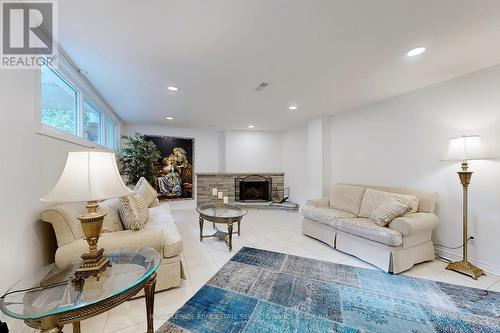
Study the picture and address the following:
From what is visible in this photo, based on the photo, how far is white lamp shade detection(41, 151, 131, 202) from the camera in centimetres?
119

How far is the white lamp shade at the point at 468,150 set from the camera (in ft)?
7.58

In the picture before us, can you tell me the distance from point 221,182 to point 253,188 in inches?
39.6

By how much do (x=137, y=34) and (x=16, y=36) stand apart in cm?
81

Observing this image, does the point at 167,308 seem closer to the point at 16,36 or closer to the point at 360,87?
the point at 16,36

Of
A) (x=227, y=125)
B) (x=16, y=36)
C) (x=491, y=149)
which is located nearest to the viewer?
(x=16, y=36)

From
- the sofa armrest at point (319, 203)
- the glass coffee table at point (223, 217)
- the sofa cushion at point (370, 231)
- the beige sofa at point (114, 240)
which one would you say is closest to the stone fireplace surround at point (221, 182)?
the glass coffee table at point (223, 217)

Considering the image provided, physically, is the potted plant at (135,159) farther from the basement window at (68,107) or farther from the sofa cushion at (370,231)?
the sofa cushion at (370,231)

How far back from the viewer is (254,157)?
6.46m

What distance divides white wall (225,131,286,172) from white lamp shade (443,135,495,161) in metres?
4.36

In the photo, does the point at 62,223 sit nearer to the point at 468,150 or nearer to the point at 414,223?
the point at 414,223

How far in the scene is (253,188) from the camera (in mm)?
6398

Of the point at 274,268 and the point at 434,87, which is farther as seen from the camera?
the point at 434,87

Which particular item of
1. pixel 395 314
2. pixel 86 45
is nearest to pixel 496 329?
pixel 395 314

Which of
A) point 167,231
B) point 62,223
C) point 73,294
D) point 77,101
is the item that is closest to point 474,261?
point 167,231
